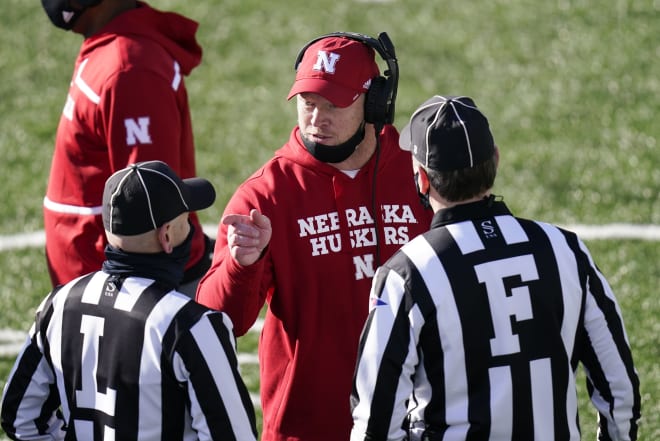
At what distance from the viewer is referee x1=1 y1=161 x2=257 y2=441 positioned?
11.3 feet

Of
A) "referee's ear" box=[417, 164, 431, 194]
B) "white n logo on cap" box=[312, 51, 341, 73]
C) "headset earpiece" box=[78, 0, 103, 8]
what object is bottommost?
"referee's ear" box=[417, 164, 431, 194]

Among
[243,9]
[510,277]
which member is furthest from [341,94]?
[243,9]

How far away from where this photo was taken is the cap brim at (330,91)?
3.99 meters

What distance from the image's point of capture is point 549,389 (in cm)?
344

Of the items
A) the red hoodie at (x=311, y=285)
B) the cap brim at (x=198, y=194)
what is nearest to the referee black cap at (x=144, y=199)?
the cap brim at (x=198, y=194)

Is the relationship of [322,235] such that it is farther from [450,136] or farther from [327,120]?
[450,136]

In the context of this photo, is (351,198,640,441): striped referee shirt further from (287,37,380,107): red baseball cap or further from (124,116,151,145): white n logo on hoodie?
(124,116,151,145): white n logo on hoodie

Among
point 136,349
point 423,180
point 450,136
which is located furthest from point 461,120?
point 136,349

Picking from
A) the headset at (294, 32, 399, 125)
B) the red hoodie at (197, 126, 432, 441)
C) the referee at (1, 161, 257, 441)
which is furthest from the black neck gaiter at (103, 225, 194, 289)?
the headset at (294, 32, 399, 125)

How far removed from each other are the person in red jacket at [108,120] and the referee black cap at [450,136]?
1.51 meters

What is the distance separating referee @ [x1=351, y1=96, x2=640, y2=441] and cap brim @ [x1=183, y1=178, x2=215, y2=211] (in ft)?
2.30

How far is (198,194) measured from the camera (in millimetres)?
3863

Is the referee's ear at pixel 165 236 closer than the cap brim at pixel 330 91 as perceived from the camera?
Yes

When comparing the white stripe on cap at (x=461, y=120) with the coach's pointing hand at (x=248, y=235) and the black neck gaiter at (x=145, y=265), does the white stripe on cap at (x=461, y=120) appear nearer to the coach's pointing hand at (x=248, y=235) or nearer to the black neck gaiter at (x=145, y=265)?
the coach's pointing hand at (x=248, y=235)
